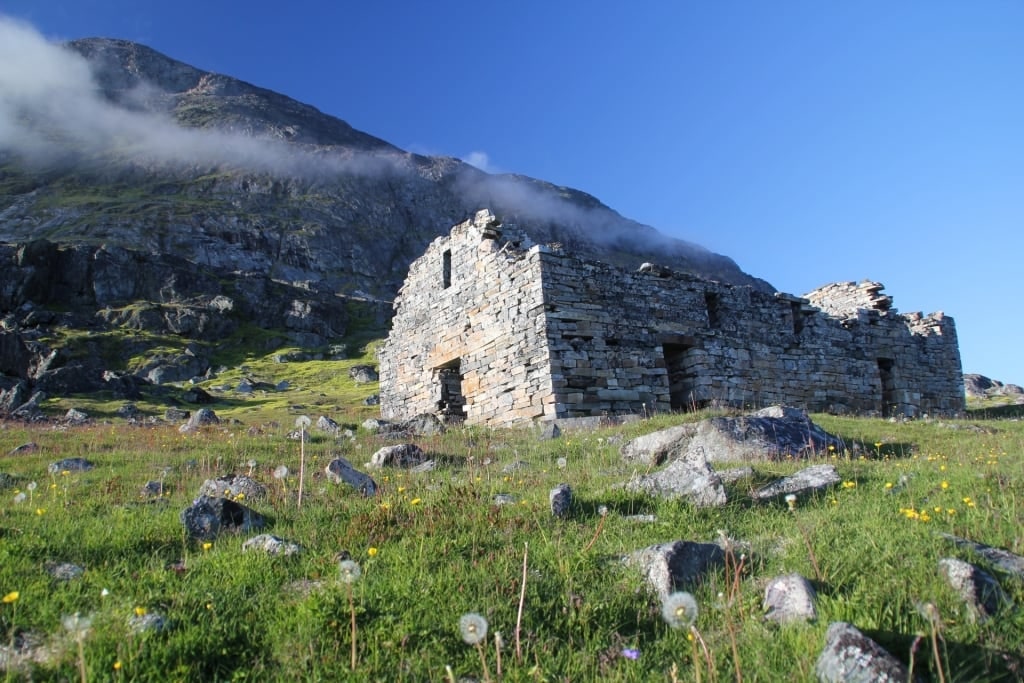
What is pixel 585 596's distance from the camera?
156 inches

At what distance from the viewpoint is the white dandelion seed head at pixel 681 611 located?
3037mm

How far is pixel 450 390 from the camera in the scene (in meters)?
19.3

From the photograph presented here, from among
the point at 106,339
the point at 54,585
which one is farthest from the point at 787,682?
the point at 106,339

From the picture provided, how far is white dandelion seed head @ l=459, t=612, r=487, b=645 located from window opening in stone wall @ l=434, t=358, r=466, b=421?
1551cm

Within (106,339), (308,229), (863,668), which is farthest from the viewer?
(308,229)

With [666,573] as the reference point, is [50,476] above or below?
above

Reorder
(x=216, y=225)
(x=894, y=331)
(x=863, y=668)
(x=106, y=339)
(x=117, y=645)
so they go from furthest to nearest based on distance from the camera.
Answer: (x=216, y=225) → (x=106, y=339) → (x=894, y=331) → (x=117, y=645) → (x=863, y=668)

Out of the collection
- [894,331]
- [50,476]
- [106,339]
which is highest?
[106,339]

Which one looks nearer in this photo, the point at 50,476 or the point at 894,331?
the point at 50,476

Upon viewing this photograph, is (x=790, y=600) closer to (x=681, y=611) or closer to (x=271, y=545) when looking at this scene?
(x=681, y=611)

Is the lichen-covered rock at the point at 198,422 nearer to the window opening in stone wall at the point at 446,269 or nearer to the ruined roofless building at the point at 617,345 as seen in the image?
the ruined roofless building at the point at 617,345

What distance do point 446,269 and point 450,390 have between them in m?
3.69

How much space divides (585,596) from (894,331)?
881 inches

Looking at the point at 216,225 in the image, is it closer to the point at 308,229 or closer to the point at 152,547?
the point at 308,229
